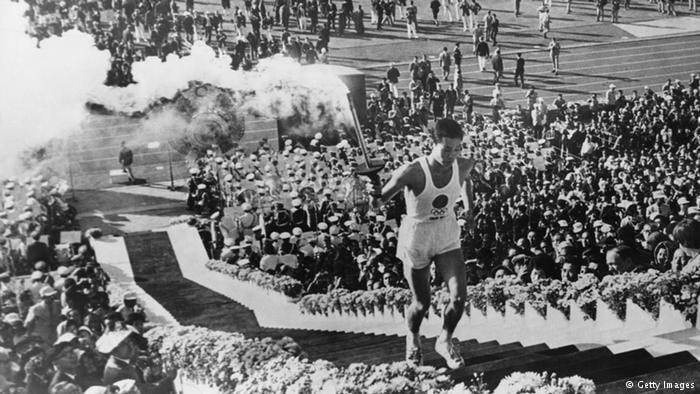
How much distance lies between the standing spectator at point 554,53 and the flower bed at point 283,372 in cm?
2059

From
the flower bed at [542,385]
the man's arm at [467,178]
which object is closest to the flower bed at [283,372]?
the flower bed at [542,385]

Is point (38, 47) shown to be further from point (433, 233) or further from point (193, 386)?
point (433, 233)

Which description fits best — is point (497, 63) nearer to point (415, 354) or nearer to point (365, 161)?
point (365, 161)

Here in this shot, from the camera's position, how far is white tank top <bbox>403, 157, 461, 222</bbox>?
7.09m

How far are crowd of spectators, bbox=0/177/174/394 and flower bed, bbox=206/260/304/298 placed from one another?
1642 millimetres

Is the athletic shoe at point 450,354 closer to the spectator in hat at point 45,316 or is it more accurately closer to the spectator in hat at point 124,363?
the spectator in hat at point 124,363

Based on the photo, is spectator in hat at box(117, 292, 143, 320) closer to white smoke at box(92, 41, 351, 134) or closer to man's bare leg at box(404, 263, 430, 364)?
A: man's bare leg at box(404, 263, 430, 364)

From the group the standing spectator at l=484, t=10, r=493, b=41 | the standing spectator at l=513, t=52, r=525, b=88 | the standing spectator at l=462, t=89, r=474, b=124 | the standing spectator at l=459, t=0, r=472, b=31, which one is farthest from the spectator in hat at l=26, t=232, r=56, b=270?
the standing spectator at l=459, t=0, r=472, b=31

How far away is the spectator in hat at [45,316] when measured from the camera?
10.2 meters

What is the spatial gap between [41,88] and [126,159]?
220 centimetres

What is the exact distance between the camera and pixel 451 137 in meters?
6.99

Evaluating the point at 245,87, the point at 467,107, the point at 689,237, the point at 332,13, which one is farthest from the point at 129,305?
the point at 332,13

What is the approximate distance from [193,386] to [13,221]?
7.60 metres

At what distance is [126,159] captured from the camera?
67.2ft
